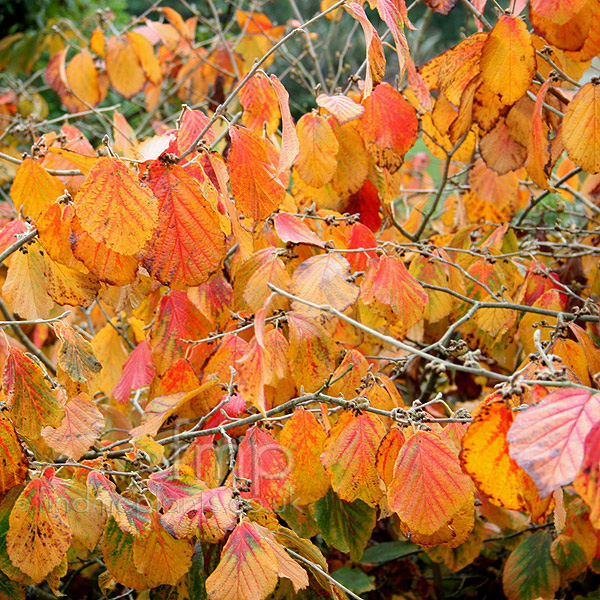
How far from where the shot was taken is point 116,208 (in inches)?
41.4

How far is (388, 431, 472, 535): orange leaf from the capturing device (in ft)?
3.22

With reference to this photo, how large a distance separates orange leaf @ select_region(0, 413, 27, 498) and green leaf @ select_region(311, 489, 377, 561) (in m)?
0.59

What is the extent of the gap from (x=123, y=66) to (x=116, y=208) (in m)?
1.88

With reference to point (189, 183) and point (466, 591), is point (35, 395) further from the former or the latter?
point (466, 591)

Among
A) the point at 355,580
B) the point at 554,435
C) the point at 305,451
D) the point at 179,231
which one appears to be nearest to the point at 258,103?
the point at 179,231

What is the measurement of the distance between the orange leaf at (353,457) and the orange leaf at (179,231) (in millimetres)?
389

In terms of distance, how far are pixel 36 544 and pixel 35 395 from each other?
0.85ft

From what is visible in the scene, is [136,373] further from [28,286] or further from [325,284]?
[325,284]

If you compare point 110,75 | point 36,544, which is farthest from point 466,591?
point 110,75

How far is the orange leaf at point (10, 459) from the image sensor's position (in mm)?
1105

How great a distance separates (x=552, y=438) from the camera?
749 millimetres

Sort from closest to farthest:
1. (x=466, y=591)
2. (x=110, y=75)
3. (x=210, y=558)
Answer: (x=210, y=558) < (x=466, y=591) < (x=110, y=75)

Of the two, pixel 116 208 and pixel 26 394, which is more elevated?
pixel 116 208

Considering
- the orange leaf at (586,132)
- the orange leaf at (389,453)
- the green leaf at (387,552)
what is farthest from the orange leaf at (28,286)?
the green leaf at (387,552)
